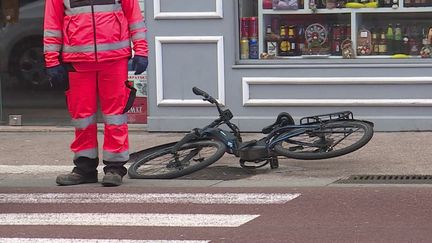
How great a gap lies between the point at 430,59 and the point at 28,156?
15.0 ft

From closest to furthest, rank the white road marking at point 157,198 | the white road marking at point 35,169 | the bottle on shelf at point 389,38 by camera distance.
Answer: the white road marking at point 157,198
the white road marking at point 35,169
the bottle on shelf at point 389,38

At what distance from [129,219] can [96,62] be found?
1.74 metres

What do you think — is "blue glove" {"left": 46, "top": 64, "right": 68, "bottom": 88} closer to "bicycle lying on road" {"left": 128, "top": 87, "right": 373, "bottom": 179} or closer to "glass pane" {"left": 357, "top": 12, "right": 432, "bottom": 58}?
"bicycle lying on road" {"left": 128, "top": 87, "right": 373, "bottom": 179}

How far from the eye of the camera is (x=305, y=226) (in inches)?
267

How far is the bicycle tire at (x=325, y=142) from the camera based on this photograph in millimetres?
8680

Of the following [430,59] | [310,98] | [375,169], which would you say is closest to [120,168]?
[375,169]

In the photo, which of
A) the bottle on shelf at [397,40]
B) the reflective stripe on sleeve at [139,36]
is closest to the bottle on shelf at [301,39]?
the bottle on shelf at [397,40]

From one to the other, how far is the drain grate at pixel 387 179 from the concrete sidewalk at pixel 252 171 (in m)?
0.14

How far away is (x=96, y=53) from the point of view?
8297 millimetres

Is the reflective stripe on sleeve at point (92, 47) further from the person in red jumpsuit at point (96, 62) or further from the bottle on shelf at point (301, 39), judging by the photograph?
the bottle on shelf at point (301, 39)

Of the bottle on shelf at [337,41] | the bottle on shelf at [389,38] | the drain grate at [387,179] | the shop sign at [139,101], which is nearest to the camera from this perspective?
the drain grate at [387,179]

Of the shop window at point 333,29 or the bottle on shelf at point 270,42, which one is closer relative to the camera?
the shop window at point 333,29

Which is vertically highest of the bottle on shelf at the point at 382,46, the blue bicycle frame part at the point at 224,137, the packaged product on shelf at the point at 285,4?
the packaged product on shelf at the point at 285,4

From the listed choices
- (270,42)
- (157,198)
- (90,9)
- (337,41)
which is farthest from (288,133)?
(270,42)
